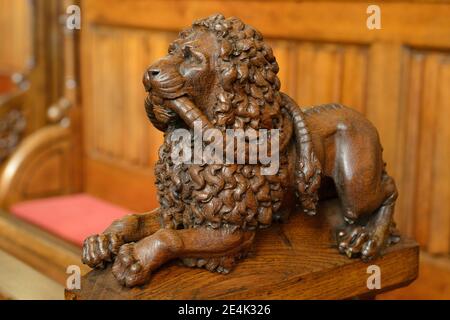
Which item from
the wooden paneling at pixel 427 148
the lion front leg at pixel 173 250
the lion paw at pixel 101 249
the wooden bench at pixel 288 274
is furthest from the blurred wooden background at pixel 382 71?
the lion paw at pixel 101 249

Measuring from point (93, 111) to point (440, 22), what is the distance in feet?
5.81

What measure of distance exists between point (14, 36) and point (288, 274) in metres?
4.49

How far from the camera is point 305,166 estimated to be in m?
1.46

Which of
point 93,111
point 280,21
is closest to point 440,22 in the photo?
point 280,21

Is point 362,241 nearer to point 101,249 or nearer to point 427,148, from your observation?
point 101,249

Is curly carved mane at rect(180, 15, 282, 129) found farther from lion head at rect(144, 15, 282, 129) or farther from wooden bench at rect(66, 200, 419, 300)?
wooden bench at rect(66, 200, 419, 300)

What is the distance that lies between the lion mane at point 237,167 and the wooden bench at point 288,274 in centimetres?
9

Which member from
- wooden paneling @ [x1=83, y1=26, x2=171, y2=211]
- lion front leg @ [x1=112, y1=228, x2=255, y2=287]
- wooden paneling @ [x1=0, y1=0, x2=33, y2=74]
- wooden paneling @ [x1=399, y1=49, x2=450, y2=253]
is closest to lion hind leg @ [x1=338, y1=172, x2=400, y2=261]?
lion front leg @ [x1=112, y1=228, x2=255, y2=287]

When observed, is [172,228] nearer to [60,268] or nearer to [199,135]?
[199,135]

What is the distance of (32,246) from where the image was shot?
2.57m

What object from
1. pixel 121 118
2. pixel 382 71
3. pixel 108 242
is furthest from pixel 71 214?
pixel 108 242

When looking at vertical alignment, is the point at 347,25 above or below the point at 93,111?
above

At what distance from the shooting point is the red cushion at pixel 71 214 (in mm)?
2893

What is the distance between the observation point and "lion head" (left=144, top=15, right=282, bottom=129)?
138 cm
